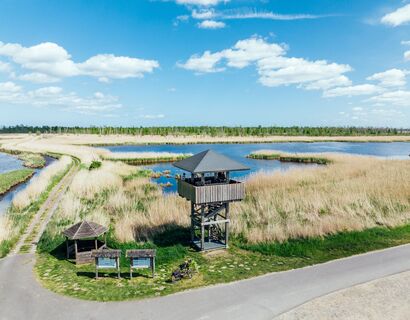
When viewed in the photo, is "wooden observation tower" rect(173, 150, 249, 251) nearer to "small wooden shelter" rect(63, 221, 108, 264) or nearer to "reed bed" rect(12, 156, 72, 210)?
"small wooden shelter" rect(63, 221, 108, 264)

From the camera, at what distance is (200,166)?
17.2 metres

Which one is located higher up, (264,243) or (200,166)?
(200,166)

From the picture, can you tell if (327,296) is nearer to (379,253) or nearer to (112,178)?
(379,253)

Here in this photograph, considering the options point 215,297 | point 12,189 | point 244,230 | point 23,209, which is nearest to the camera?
point 215,297

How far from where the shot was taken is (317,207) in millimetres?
23656

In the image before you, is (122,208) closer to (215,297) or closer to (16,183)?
(215,297)

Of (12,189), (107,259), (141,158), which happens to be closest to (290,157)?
(141,158)

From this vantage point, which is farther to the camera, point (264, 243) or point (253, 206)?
point (253, 206)

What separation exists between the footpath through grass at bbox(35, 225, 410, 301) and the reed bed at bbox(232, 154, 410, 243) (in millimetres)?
903

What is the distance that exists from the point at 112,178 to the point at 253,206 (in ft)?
A: 60.9

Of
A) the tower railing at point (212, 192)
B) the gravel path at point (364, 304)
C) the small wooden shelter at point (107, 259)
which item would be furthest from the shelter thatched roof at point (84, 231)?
the gravel path at point (364, 304)

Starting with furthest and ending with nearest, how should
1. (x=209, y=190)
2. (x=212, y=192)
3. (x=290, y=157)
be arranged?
(x=290, y=157) → (x=212, y=192) → (x=209, y=190)

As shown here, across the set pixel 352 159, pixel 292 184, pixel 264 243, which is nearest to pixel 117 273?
pixel 264 243

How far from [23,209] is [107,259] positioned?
14.6 meters
